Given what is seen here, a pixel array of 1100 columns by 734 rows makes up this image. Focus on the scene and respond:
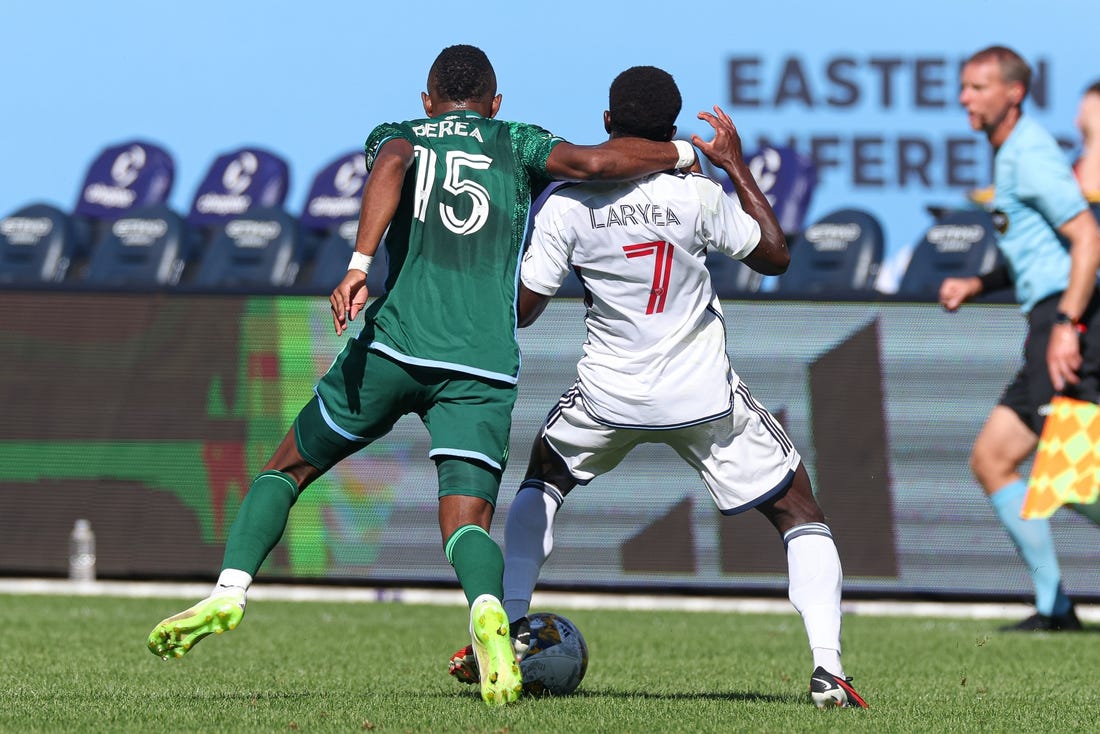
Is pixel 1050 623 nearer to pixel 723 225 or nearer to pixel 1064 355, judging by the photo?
pixel 1064 355

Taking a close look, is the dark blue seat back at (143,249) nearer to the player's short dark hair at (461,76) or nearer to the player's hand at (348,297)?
the player's short dark hair at (461,76)

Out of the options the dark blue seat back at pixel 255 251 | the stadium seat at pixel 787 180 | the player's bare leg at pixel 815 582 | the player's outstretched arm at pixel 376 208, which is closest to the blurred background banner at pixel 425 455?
the dark blue seat back at pixel 255 251

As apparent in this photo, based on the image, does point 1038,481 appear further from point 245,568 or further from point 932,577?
point 245,568

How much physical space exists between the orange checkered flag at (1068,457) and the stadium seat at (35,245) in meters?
9.44

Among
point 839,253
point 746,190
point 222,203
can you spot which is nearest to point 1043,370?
point 746,190

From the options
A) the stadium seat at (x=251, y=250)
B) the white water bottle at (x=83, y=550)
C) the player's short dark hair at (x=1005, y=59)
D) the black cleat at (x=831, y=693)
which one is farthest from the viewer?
the stadium seat at (x=251, y=250)

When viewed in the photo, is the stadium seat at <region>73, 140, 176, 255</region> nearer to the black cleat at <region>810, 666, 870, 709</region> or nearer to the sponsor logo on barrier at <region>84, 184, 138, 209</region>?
the sponsor logo on barrier at <region>84, 184, 138, 209</region>

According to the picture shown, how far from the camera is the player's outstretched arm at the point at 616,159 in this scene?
16.2 feet

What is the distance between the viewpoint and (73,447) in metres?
10.3

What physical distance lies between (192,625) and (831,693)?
186cm

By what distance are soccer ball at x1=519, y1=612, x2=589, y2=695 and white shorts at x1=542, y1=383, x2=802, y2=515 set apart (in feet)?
2.00

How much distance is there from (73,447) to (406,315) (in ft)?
19.0

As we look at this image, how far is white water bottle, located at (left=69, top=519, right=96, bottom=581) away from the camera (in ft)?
33.8

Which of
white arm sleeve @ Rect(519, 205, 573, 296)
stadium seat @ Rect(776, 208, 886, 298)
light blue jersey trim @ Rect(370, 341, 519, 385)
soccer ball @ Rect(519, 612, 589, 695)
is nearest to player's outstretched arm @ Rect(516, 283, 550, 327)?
white arm sleeve @ Rect(519, 205, 573, 296)
